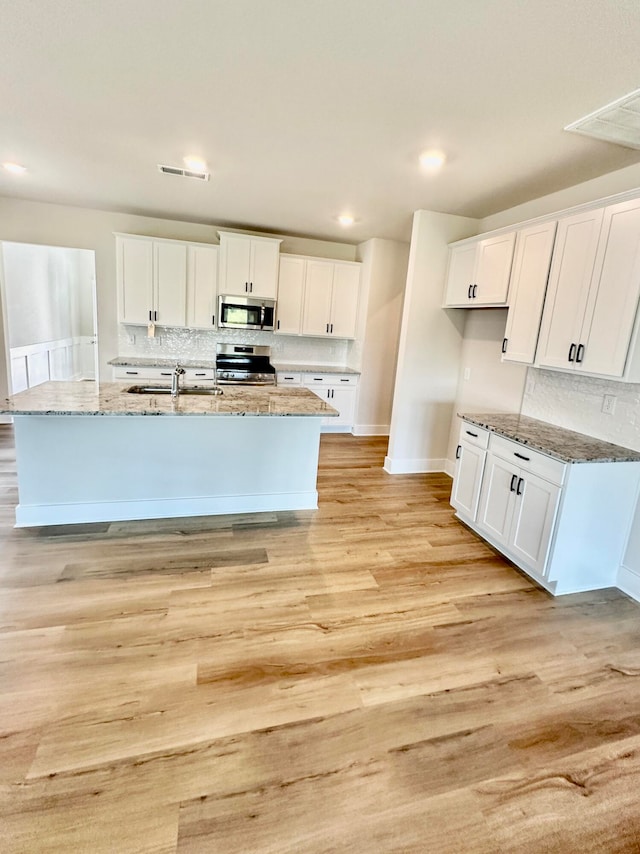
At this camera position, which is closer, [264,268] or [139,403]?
[139,403]

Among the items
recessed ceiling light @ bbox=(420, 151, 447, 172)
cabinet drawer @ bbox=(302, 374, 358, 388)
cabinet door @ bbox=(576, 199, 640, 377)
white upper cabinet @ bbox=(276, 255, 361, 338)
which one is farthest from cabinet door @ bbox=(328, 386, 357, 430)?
cabinet door @ bbox=(576, 199, 640, 377)

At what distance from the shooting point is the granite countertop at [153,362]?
507 centimetres

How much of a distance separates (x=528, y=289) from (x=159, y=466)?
313cm

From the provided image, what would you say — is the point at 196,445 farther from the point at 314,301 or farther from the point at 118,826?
the point at 314,301

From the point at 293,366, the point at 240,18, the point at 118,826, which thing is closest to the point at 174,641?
the point at 118,826

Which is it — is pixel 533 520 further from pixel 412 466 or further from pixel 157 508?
pixel 157 508

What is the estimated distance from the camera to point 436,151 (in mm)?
2752

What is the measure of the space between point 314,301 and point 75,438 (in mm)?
3722

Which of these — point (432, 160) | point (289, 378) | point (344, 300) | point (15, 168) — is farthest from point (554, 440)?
point (15, 168)

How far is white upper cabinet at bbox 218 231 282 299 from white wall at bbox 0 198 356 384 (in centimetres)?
55

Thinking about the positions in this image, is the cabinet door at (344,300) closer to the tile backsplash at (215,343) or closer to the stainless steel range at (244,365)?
the tile backsplash at (215,343)

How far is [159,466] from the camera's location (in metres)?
3.13

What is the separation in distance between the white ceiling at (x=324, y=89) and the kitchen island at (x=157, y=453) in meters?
1.79

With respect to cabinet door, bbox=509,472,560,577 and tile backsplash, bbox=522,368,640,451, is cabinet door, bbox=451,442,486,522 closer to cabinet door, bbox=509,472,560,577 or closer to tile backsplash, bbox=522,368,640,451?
cabinet door, bbox=509,472,560,577
